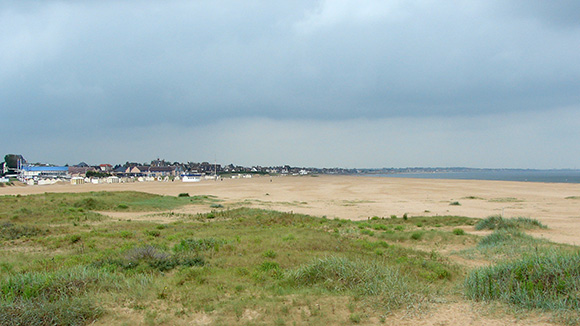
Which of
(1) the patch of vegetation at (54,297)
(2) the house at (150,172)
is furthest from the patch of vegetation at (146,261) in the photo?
(2) the house at (150,172)

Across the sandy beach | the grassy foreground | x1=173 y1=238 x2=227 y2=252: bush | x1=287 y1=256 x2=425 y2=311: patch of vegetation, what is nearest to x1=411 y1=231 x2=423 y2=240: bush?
the grassy foreground

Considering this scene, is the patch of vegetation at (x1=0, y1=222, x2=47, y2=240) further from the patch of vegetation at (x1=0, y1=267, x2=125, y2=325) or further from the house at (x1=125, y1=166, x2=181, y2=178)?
the house at (x1=125, y1=166, x2=181, y2=178)

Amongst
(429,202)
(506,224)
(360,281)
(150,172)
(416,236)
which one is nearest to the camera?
(360,281)

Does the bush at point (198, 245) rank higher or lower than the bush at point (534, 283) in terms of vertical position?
lower

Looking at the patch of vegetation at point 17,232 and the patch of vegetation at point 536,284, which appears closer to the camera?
the patch of vegetation at point 536,284

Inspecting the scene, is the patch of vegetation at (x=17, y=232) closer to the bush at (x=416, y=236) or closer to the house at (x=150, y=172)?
the bush at (x=416, y=236)

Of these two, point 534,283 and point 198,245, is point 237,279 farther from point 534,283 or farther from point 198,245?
point 534,283

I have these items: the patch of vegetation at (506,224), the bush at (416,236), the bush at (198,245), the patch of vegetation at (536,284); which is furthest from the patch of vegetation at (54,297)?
the patch of vegetation at (506,224)

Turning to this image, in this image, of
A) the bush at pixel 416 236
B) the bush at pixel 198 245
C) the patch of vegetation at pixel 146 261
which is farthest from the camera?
the bush at pixel 416 236

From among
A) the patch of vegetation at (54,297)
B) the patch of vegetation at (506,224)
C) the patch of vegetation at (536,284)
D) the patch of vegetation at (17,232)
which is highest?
the patch of vegetation at (536,284)

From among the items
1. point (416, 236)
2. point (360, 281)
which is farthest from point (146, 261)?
point (416, 236)

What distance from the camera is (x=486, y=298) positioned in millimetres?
7172

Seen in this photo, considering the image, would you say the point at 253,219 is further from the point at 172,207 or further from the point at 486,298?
the point at 486,298

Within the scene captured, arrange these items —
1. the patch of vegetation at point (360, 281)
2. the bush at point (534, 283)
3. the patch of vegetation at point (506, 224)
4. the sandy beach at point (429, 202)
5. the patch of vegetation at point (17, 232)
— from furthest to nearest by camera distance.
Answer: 1. the sandy beach at point (429, 202)
2. the patch of vegetation at point (506, 224)
3. the patch of vegetation at point (17, 232)
4. the patch of vegetation at point (360, 281)
5. the bush at point (534, 283)
